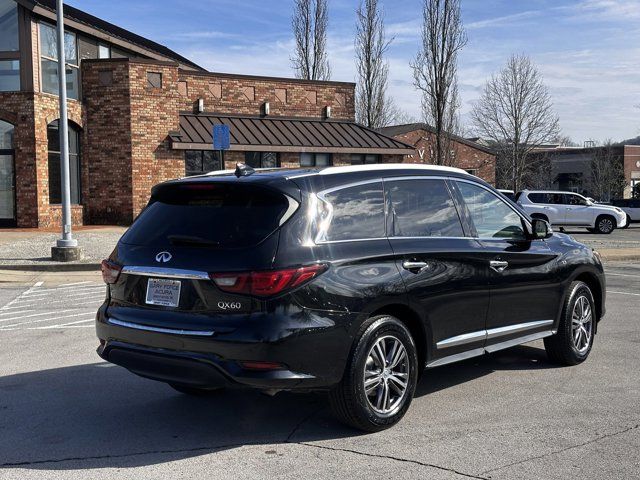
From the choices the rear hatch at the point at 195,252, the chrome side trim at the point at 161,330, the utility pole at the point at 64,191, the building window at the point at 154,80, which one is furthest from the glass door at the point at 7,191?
the chrome side trim at the point at 161,330

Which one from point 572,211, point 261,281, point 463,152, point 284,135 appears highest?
point 463,152

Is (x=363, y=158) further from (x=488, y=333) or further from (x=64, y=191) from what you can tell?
(x=488, y=333)

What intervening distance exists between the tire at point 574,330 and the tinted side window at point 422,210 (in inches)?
64.9

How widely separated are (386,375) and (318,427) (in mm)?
600

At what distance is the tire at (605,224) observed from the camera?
97.6 feet

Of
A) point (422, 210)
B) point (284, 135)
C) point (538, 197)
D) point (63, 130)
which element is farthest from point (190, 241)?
point (538, 197)

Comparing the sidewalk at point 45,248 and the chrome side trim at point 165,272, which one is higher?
the chrome side trim at point 165,272

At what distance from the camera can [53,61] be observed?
899 inches

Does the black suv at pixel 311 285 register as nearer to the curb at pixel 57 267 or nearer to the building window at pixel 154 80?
the curb at pixel 57 267

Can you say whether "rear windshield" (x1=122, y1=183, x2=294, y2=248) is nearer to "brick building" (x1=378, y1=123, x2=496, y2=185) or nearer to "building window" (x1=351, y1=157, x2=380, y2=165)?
"building window" (x1=351, y1=157, x2=380, y2=165)

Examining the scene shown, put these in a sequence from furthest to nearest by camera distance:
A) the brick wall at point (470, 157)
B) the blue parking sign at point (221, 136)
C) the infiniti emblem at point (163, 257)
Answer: the brick wall at point (470, 157), the blue parking sign at point (221, 136), the infiniti emblem at point (163, 257)

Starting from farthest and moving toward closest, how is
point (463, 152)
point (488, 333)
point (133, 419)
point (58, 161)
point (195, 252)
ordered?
point (463, 152), point (58, 161), point (488, 333), point (133, 419), point (195, 252)

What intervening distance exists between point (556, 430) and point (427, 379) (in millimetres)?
1541

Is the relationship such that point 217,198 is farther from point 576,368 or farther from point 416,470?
point 576,368
